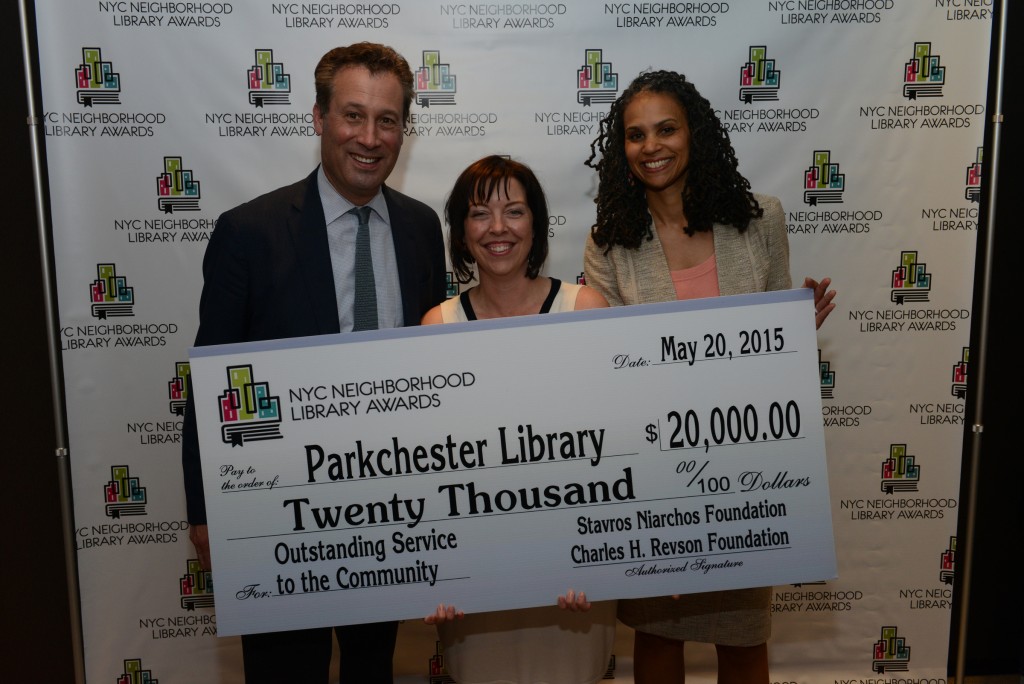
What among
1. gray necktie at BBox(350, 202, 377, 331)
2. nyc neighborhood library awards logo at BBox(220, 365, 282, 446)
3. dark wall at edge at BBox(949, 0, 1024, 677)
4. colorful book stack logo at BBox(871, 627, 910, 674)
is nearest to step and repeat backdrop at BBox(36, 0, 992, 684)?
dark wall at edge at BBox(949, 0, 1024, 677)

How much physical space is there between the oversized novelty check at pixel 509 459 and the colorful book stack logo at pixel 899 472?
1.21m

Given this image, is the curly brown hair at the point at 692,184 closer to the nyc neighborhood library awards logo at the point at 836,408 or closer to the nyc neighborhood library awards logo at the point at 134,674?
the nyc neighborhood library awards logo at the point at 836,408

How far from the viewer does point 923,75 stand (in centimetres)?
278

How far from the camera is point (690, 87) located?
2.17 metres

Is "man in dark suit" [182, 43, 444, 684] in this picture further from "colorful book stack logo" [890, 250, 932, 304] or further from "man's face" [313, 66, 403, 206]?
"colorful book stack logo" [890, 250, 932, 304]

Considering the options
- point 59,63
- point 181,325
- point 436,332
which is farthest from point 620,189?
point 59,63

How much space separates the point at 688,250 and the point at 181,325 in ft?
5.96

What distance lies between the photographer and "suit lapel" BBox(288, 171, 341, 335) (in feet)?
6.62

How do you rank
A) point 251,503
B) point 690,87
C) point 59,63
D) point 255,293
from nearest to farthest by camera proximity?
A: point 251,503
point 255,293
point 690,87
point 59,63

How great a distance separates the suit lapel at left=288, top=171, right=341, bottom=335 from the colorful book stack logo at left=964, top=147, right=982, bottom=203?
7.56 ft

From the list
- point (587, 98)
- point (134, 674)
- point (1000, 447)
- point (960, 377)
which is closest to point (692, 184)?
point (587, 98)

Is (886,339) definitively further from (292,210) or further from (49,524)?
(49,524)

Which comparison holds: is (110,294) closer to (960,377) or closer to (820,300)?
(820,300)

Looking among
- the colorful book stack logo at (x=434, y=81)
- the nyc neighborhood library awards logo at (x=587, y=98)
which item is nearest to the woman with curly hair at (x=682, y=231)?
the nyc neighborhood library awards logo at (x=587, y=98)
